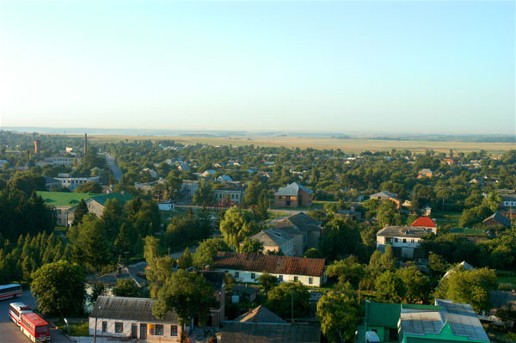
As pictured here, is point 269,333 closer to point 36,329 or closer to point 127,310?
point 127,310

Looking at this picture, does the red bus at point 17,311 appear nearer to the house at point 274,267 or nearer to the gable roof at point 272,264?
the house at point 274,267

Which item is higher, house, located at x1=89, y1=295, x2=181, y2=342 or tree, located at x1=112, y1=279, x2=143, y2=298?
tree, located at x1=112, y1=279, x2=143, y2=298

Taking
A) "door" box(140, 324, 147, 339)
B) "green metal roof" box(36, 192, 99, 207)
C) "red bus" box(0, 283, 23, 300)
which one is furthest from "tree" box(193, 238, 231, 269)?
"green metal roof" box(36, 192, 99, 207)

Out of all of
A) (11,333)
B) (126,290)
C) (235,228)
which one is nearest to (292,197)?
(235,228)

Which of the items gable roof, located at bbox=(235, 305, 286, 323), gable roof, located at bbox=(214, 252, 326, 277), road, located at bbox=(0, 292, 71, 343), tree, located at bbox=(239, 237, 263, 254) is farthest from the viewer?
tree, located at bbox=(239, 237, 263, 254)

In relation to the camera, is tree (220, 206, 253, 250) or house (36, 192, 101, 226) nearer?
tree (220, 206, 253, 250)

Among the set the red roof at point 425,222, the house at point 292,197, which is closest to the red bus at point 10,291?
the red roof at point 425,222

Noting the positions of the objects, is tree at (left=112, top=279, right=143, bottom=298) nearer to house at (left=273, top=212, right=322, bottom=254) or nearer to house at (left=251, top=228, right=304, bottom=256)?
house at (left=251, top=228, right=304, bottom=256)
